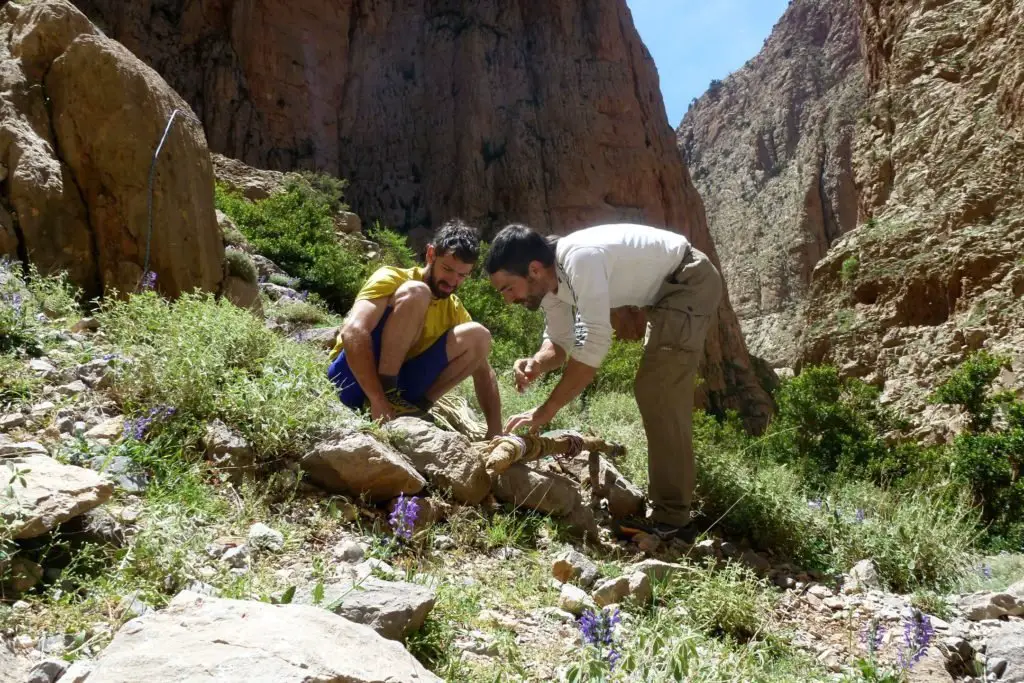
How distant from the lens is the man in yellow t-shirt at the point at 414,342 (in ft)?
11.0

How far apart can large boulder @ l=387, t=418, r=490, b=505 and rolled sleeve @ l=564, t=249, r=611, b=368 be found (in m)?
0.64

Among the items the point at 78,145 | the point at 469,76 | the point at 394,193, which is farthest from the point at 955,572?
the point at 469,76

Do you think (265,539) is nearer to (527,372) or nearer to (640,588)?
(640,588)

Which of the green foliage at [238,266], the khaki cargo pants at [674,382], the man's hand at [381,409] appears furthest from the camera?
the green foliage at [238,266]

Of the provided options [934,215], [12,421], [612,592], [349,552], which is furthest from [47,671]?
[934,215]

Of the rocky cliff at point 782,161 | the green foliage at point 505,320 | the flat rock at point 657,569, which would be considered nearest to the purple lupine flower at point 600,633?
the flat rock at point 657,569

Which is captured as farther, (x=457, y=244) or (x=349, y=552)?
(x=457, y=244)

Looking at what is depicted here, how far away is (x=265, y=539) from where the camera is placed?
2107 millimetres

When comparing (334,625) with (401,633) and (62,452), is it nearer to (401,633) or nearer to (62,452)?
(401,633)

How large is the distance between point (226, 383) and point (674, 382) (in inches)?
76.5

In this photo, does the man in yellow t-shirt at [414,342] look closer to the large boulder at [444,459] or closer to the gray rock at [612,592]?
the large boulder at [444,459]

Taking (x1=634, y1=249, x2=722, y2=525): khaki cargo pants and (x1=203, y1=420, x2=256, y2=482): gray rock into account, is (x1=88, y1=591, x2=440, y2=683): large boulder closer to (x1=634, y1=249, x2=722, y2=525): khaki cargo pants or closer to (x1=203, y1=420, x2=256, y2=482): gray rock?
(x1=203, y1=420, x2=256, y2=482): gray rock

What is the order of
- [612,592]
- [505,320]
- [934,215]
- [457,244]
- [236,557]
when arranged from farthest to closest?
[505,320]
[934,215]
[457,244]
[612,592]
[236,557]

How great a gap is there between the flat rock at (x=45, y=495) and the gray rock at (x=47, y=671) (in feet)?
1.26
